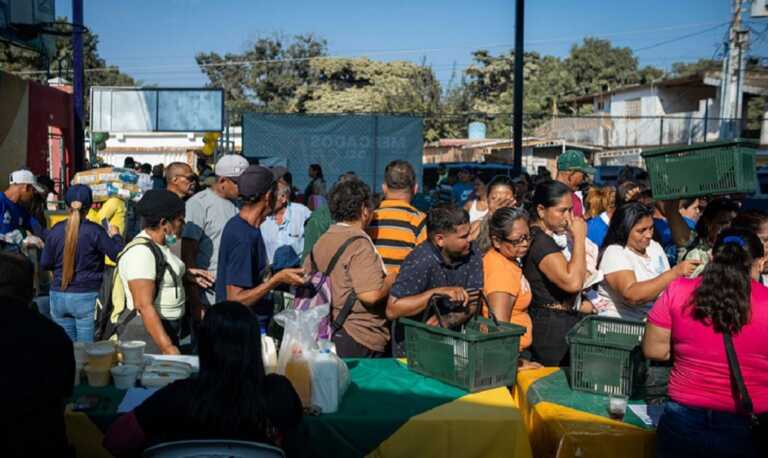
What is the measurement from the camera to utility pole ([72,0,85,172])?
13883 mm

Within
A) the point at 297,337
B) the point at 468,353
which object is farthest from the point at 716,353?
the point at 297,337

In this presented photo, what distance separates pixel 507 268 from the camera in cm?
405

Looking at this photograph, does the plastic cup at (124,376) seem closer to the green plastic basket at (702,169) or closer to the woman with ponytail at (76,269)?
the woman with ponytail at (76,269)

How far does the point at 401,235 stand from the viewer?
524 cm

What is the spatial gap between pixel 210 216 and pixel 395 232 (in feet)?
4.57

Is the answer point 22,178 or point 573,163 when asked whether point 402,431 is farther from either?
point 22,178

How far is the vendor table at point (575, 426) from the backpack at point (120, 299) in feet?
7.14

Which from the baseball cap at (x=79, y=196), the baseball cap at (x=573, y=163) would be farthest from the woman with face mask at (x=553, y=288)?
the baseball cap at (x=79, y=196)

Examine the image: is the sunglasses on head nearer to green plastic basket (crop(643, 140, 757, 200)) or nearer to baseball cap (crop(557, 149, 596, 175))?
green plastic basket (crop(643, 140, 757, 200))

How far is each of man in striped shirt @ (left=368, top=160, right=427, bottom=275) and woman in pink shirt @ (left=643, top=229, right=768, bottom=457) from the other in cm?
230

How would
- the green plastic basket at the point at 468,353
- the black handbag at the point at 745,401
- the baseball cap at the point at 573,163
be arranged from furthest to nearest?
the baseball cap at the point at 573,163 < the green plastic basket at the point at 468,353 < the black handbag at the point at 745,401

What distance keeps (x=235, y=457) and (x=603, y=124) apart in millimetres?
35882

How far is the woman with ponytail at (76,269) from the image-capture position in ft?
17.9

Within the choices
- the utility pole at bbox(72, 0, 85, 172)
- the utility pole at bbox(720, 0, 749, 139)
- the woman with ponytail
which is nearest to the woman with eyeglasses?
the woman with ponytail
